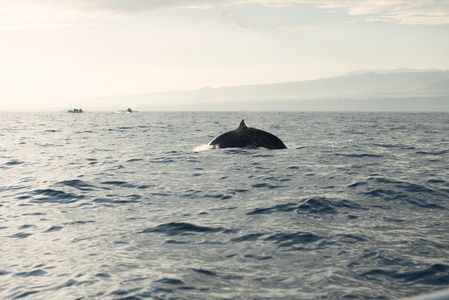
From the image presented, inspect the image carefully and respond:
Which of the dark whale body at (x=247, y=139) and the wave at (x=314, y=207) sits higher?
the dark whale body at (x=247, y=139)

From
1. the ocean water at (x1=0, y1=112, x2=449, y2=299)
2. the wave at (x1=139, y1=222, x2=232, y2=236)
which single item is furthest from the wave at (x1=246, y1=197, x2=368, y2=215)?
the wave at (x1=139, y1=222, x2=232, y2=236)

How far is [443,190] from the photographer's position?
12727 millimetres

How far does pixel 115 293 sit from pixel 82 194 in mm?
7801

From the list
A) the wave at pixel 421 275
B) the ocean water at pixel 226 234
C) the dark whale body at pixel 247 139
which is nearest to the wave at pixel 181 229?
the ocean water at pixel 226 234

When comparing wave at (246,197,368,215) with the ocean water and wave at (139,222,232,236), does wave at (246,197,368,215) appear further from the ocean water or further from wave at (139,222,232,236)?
wave at (139,222,232,236)

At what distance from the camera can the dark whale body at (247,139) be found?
21.9 metres

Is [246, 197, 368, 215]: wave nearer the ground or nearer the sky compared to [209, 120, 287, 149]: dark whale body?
nearer the ground

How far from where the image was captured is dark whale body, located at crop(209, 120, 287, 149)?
21.9 m

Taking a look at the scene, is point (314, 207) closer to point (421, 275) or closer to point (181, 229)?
point (181, 229)

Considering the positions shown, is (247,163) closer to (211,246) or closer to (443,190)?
(443,190)

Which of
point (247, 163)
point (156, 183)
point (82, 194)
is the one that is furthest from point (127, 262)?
point (247, 163)

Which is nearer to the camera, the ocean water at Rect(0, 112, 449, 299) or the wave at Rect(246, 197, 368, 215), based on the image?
the ocean water at Rect(0, 112, 449, 299)

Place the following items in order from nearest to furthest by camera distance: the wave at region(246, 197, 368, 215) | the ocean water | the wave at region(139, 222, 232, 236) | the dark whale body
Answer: the ocean water < the wave at region(139, 222, 232, 236) < the wave at region(246, 197, 368, 215) < the dark whale body

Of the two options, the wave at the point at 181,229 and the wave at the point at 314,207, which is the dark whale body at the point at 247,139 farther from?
the wave at the point at 181,229
